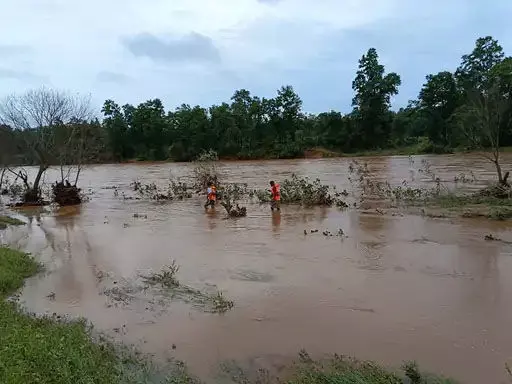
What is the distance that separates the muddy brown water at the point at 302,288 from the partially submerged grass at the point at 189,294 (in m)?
0.22

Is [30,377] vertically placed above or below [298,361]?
above

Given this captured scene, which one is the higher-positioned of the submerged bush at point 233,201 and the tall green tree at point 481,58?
the tall green tree at point 481,58

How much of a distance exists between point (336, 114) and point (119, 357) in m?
66.7

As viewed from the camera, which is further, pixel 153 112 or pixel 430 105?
pixel 153 112

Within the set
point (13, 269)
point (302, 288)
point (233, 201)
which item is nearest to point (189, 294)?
point (302, 288)

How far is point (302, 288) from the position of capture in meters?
9.63

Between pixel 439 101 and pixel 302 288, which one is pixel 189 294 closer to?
pixel 302 288

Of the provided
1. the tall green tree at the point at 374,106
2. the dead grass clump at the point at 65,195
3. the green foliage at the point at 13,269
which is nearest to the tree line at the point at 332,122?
the tall green tree at the point at 374,106

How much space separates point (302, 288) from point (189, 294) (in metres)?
2.14

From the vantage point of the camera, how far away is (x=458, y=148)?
185 ft

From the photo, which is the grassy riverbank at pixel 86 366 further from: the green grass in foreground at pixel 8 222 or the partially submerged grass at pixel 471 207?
the green grass in foreground at pixel 8 222

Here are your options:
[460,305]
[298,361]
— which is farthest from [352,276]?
[298,361]

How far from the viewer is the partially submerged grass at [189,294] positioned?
873cm

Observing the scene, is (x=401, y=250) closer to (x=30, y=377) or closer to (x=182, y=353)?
(x=182, y=353)
